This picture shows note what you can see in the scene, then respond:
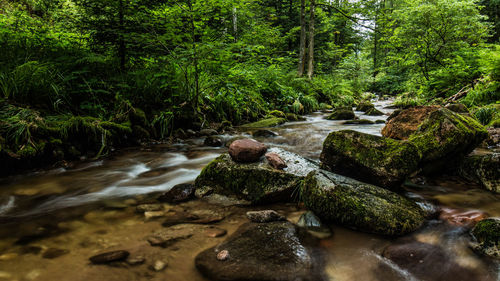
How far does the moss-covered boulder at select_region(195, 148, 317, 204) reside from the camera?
2.76 m

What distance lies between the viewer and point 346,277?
A: 1.67 metres

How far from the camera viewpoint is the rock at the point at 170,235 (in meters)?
2.05

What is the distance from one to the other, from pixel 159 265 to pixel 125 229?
26.9 inches

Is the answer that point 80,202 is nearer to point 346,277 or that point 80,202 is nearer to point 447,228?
point 346,277

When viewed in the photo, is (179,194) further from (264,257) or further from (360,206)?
(360,206)

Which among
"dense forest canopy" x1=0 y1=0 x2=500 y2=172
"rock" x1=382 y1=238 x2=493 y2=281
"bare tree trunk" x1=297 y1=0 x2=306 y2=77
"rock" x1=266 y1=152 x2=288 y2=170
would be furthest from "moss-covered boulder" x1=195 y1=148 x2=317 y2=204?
"bare tree trunk" x1=297 y1=0 x2=306 y2=77

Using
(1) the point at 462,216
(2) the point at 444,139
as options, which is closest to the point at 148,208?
(1) the point at 462,216

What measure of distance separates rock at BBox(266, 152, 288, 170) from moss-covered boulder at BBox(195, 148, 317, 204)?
4 centimetres

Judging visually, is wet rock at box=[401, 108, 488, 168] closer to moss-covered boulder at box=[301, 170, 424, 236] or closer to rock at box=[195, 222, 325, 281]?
moss-covered boulder at box=[301, 170, 424, 236]

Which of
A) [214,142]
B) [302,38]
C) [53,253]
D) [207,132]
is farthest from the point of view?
[302,38]

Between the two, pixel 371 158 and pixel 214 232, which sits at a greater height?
pixel 371 158

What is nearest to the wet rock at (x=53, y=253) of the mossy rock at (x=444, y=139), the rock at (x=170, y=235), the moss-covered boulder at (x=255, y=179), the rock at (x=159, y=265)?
the rock at (x=170, y=235)

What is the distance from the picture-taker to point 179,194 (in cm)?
296

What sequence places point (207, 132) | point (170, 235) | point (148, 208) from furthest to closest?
point (207, 132)
point (148, 208)
point (170, 235)
